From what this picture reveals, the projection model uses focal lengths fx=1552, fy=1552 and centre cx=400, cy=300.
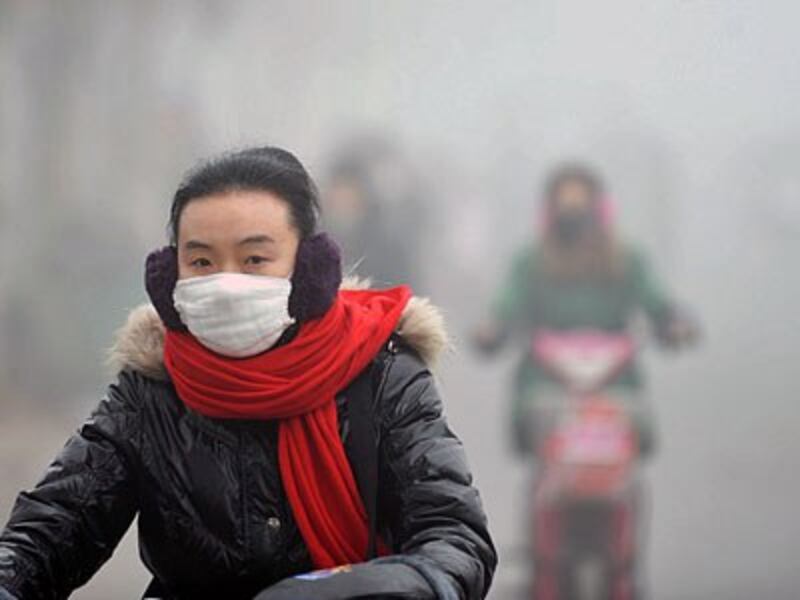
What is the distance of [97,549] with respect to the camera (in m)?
1.56

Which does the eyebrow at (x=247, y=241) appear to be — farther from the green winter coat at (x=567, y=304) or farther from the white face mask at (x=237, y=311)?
the green winter coat at (x=567, y=304)

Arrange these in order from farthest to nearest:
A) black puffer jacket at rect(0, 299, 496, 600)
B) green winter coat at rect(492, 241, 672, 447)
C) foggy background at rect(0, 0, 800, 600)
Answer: foggy background at rect(0, 0, 800, 600), green winter coat at rect(492, 241, 672, 447), black puffer jacket at rect(0, 299, 496, 600)

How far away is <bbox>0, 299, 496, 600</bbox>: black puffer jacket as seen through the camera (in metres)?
1.48

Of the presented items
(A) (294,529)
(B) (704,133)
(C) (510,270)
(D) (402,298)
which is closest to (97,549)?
(A) (294,529)

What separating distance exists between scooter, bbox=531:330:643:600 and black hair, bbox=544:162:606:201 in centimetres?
50

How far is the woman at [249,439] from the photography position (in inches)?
59.3

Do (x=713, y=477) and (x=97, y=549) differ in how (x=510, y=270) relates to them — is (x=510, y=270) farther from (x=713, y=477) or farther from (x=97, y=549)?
(x=97, y=549)

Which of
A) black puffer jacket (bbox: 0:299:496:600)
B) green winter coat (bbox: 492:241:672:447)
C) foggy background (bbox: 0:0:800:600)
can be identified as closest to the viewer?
black puffer jacket (bbox: 0:299:496:600)

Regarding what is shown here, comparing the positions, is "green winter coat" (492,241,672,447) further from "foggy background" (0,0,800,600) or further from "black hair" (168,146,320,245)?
"black hair" (168,146,320,245)

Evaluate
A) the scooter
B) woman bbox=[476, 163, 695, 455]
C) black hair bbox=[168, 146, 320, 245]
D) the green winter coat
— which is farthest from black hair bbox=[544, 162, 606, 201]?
black hair bbox=[168, 146, 320, 245]

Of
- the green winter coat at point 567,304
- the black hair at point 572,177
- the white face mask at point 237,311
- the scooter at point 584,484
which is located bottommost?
the scooter at point 584,484

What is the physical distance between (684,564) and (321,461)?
3.36 meters

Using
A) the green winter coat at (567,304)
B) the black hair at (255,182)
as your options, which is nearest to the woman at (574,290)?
the green winter coat at (567,304)

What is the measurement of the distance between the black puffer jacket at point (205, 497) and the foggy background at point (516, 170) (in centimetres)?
303
